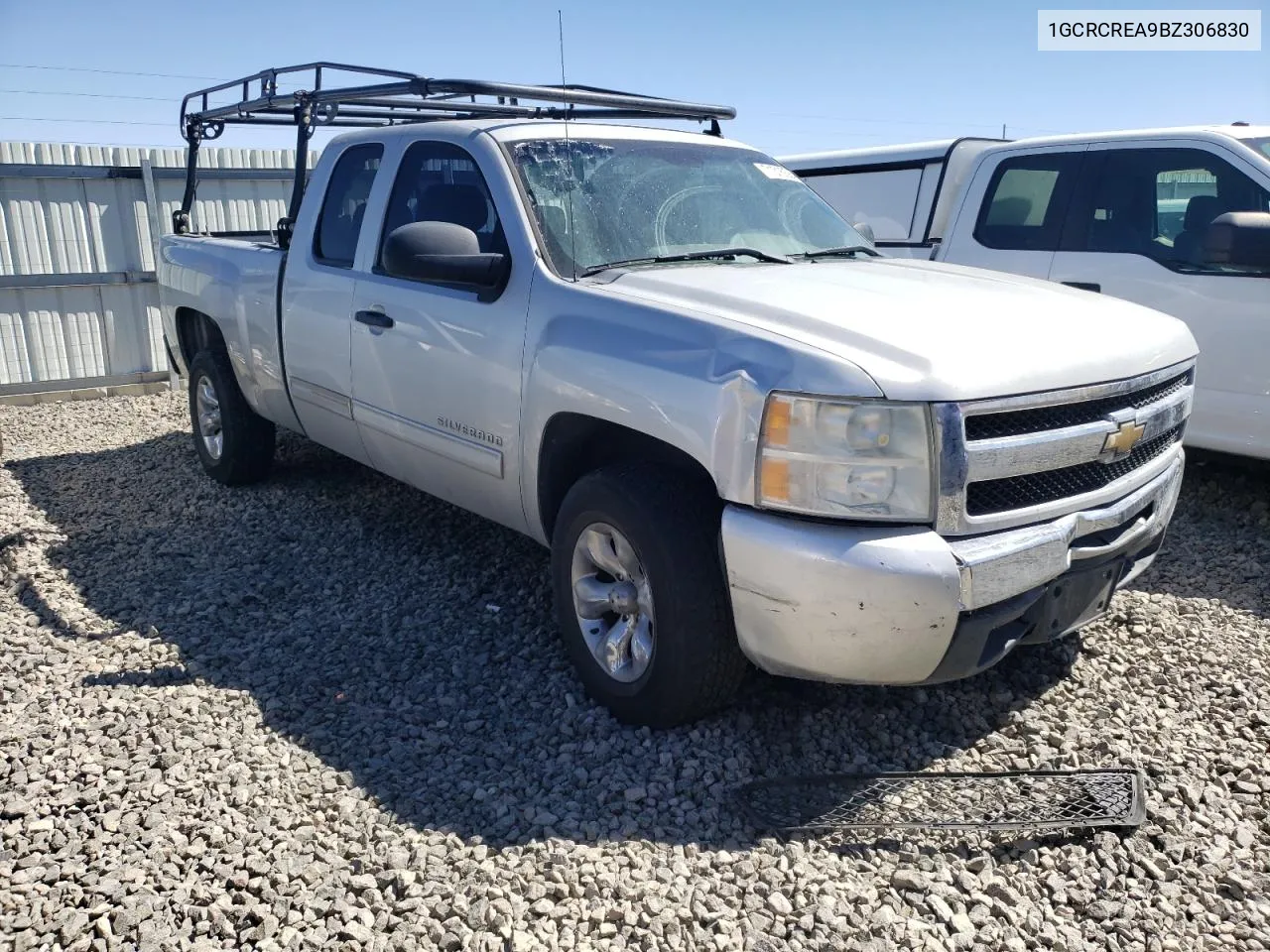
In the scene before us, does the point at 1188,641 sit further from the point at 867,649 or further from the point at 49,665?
the point at 49,665

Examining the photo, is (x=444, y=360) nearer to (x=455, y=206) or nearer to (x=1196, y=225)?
(x=455, y=206)

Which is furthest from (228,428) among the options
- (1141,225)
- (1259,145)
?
(1259,145)

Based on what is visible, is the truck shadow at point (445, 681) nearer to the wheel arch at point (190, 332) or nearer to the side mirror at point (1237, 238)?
the wheel arch at point (190, 332)

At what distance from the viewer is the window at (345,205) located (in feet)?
16.2

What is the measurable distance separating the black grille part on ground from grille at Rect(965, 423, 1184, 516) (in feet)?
2.82

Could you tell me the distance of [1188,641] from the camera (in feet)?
13.5

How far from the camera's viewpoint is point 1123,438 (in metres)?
3.29

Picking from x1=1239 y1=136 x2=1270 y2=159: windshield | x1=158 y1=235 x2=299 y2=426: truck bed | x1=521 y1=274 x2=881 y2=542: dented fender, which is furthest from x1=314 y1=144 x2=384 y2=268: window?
x1=1239 y1=136 x2=1270 y2=159: windshield

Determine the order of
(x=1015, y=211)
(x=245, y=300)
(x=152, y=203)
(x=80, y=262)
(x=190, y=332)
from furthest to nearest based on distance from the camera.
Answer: (x=152, y=203)
(x=80, y=262)
(x=190, y=332)
(x=1015, y=211)
(x=245, y=300)

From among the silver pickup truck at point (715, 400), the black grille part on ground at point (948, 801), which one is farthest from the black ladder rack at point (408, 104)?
the black grille part on ground at point (948, 801)

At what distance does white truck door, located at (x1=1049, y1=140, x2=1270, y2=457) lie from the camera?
17.5 ft

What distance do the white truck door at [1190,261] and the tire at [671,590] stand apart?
3.50m

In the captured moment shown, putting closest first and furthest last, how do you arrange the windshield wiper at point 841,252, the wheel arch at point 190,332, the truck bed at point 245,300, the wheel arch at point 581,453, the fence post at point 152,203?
the wheel arch at point 581,453 < the windshield wiper at point 841,252 < the truck bed at point 245,300 < the wheel arch at point 190,332 < the fence post at point 152,203

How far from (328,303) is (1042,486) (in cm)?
330
